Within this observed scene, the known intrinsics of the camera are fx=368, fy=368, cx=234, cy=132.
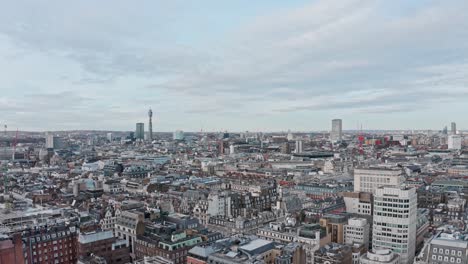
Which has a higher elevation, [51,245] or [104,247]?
[51,245]

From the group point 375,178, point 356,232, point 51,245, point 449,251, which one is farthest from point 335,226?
point 51,245

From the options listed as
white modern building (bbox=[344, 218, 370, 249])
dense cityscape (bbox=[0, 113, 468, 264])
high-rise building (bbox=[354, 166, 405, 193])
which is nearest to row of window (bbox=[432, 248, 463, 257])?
dense cityscape (bbox=[0, 113, 468, 264])

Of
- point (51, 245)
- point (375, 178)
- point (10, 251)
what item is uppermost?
point (375, 178)

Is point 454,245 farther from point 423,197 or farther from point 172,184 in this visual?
point 172,184

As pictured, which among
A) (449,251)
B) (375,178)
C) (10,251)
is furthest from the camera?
(375,178)

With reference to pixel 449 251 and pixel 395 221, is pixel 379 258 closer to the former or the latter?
pixel 449 251
